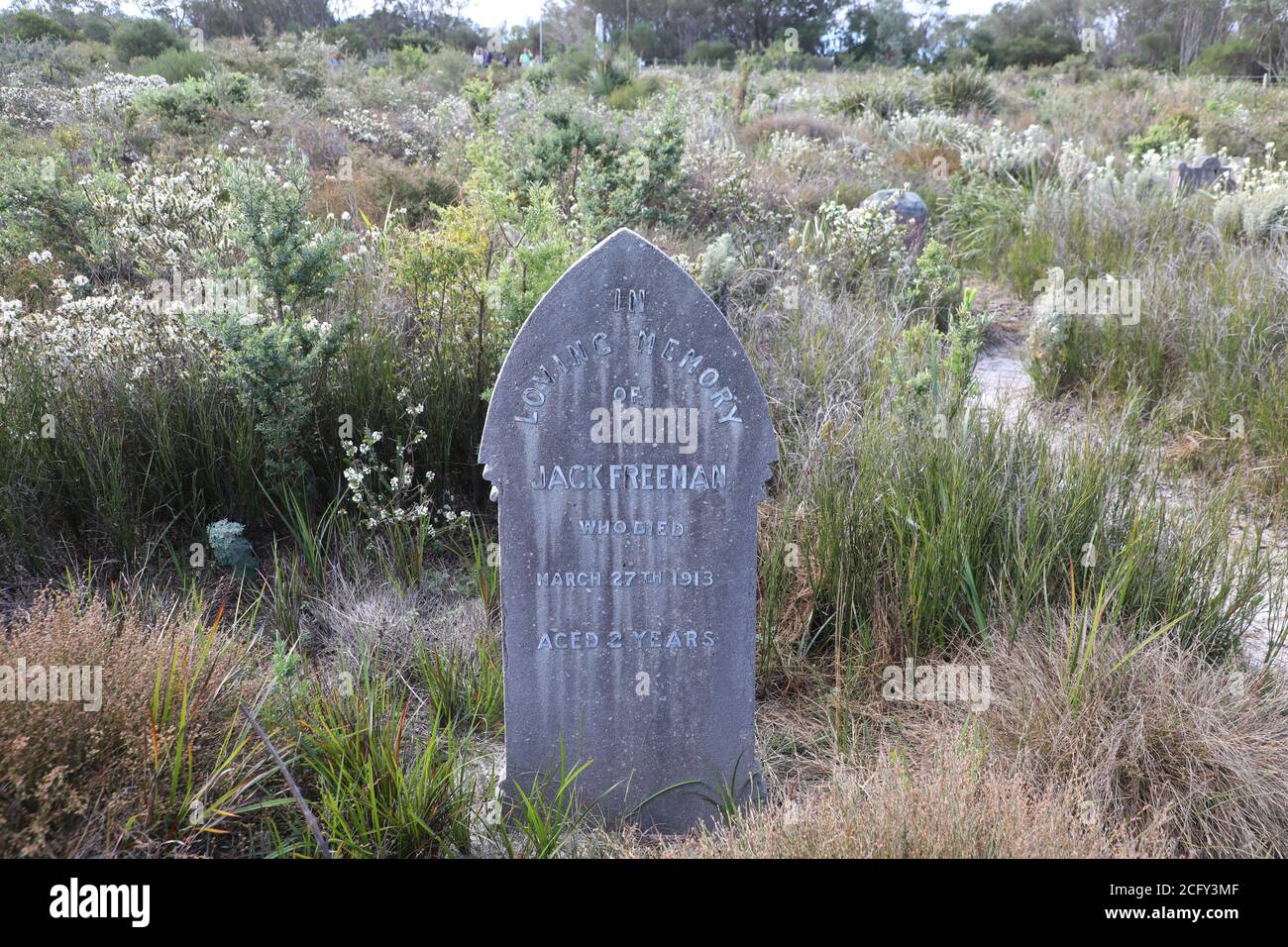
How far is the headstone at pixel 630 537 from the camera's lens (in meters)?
2.61

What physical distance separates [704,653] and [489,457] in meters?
0.85

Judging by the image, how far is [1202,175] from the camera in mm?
9555

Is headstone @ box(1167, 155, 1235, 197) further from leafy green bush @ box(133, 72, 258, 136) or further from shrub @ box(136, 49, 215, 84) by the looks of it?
shrub @ box(136, 49, 215, 84)

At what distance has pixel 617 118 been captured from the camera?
10914 mm

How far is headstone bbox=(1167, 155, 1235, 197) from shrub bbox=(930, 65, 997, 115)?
7.17m

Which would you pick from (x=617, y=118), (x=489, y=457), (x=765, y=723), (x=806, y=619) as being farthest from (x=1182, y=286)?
(x=617, y=118)

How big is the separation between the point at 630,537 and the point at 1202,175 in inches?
369

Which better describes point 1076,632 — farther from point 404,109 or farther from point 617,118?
point 404,109

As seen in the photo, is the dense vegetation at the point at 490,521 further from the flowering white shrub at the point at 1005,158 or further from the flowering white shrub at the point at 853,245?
the flowering white shrub at the point at 1005,158

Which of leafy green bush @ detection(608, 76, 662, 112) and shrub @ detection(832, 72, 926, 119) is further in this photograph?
shrub @ detection(832, 72, 926, 119)

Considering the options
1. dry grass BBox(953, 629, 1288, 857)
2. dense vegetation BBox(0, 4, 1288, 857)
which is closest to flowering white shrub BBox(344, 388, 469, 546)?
dense vegetation BBox(0, 4, 1288, 857)

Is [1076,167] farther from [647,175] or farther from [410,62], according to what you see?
[410,62]

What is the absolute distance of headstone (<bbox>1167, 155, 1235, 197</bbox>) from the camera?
9.04 m
